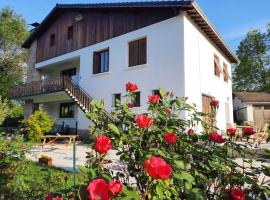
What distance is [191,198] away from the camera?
1.78 metres

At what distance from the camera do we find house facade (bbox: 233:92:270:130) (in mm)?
28859

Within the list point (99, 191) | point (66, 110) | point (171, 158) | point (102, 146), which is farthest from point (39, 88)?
point (99, 191)

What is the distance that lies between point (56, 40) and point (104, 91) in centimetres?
814

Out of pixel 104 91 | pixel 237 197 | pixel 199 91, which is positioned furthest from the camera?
pixel 104 91

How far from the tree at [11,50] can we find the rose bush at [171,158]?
3476cm

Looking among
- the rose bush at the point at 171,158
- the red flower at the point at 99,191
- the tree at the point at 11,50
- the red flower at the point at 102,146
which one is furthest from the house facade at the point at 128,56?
the tree at the point at 11,50

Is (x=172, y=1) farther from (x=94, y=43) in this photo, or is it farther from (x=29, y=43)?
(x=29, y=43)

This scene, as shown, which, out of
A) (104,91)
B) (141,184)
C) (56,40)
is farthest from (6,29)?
(141,184)

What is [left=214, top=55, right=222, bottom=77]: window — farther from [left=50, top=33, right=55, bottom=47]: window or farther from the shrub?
[left=50, top=33, right=55, bottom=47]: window

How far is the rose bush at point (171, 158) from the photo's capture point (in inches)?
70.9

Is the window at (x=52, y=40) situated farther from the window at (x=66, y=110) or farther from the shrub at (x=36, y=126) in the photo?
the shrub at (x=36, y=126)

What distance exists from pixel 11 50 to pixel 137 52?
1021 inches

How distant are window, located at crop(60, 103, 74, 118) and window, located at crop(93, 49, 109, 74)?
5271mm

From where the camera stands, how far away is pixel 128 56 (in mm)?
16203
